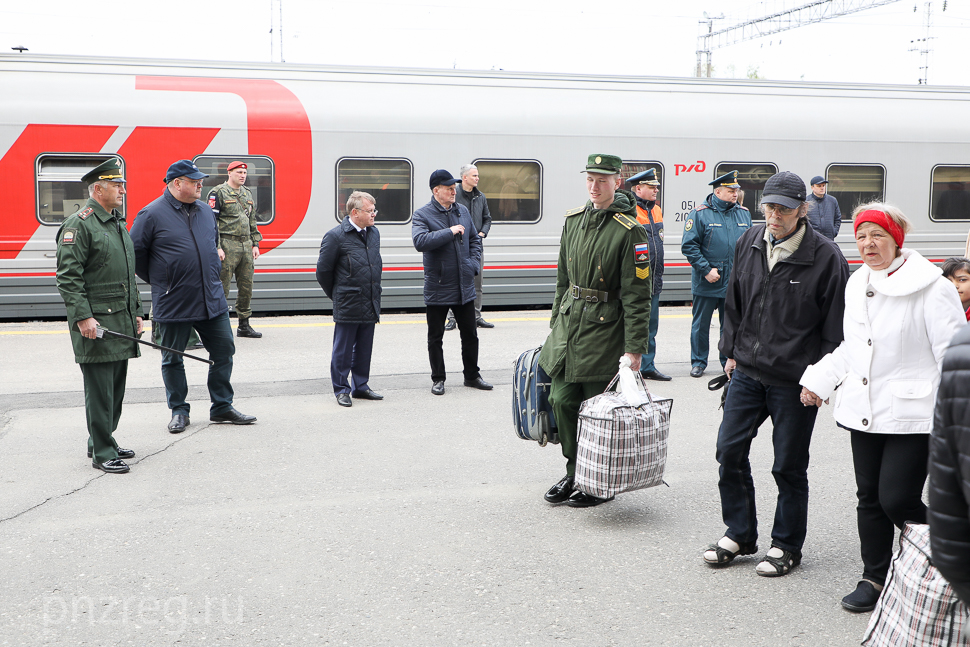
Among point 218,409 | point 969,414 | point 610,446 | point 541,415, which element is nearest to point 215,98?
point 218,409

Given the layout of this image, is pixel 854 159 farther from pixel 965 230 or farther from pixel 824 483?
pixel 824 483

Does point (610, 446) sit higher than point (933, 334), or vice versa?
point (933, 334)

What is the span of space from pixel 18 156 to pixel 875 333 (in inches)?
399

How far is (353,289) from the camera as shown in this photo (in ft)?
24.6

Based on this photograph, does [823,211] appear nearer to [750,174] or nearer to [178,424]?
[750,174]

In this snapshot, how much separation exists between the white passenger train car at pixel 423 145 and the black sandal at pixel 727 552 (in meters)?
8.29

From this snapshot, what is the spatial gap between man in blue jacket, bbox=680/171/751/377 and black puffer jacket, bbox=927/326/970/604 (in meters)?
6.57

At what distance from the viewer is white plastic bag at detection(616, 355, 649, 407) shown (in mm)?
4500

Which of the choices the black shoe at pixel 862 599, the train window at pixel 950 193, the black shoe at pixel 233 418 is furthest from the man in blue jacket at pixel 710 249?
the train window at pixel 950 193

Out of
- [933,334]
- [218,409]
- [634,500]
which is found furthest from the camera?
[218,409]

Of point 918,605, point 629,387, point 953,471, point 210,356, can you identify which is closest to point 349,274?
point 210,356

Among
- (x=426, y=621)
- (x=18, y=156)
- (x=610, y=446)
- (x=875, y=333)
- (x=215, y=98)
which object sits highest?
(x=215, y=98)

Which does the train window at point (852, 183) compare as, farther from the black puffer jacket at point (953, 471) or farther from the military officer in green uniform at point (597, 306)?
the black puffer jacket at point (953, 471)

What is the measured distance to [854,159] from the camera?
43.4 ft
